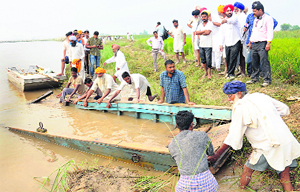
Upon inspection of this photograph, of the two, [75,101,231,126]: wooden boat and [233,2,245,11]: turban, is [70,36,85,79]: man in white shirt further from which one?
[233,2,245,11]: turban

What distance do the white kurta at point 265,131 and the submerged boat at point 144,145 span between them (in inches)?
18.7

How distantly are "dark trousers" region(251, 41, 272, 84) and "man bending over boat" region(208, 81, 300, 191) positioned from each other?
3.01 m

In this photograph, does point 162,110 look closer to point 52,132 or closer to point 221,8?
point 52,132

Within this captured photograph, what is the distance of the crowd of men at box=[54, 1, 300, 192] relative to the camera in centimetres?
220

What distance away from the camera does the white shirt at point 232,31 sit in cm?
584

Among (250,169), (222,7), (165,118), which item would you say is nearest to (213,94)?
(165,118)

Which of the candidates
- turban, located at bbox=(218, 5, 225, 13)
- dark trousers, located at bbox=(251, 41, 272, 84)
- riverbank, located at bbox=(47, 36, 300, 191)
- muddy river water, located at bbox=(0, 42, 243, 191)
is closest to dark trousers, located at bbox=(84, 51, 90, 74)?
riverbank, located at bbox=(47, 36, 300, 191)

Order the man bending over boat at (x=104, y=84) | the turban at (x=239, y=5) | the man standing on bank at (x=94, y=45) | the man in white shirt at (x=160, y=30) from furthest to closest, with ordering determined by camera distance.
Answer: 1. the man in white shirt at (x=160, y=30)
2. the man standing on bank at (x=94, y=45)
3. the turban at (x=239, y=5)
4. the man bending over boat at (x=104, y=84)

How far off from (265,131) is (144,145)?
1.63 meters

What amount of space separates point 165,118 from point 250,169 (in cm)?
262

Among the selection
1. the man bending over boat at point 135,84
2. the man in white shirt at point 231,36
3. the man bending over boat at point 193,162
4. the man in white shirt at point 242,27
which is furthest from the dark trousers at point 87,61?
the man bending over boat at point 193,162

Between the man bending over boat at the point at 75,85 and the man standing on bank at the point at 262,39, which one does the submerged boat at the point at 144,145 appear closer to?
the man bending over boat at the point at 75,85

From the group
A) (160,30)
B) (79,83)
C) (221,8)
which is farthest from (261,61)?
(160,30)

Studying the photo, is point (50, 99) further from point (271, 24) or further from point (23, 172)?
point (271, 24)
